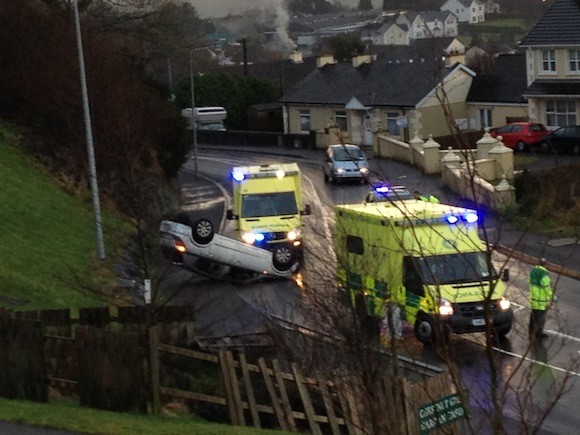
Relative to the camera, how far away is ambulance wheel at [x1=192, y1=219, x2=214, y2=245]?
2766 cm

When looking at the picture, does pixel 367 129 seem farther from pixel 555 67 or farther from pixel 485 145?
pixel 485 145

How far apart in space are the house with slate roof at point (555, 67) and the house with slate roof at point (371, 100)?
380cm

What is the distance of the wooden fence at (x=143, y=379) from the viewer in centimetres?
1475

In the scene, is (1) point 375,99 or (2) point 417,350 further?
(1) point 375,99

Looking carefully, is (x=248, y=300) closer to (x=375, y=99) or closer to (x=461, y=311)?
(x=461, y=311)

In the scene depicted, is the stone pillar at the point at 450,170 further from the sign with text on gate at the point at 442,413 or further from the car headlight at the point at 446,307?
the sign with text on gate at the point at 442,413

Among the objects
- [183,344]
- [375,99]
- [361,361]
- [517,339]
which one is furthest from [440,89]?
[375,99]

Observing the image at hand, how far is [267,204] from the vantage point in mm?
30797

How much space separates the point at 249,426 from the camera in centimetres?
1526

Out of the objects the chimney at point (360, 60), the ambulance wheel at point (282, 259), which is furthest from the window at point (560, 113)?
the ambulance wheel at point (282, 259)

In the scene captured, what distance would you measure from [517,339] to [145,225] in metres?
8.33

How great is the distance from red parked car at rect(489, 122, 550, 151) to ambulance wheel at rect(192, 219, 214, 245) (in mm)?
28315

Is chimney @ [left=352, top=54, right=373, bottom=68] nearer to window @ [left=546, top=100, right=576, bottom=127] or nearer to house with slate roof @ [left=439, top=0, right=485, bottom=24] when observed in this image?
window @ [left=546, top=100, right=576, bottom=127]

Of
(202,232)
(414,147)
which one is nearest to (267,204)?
(202,232)
